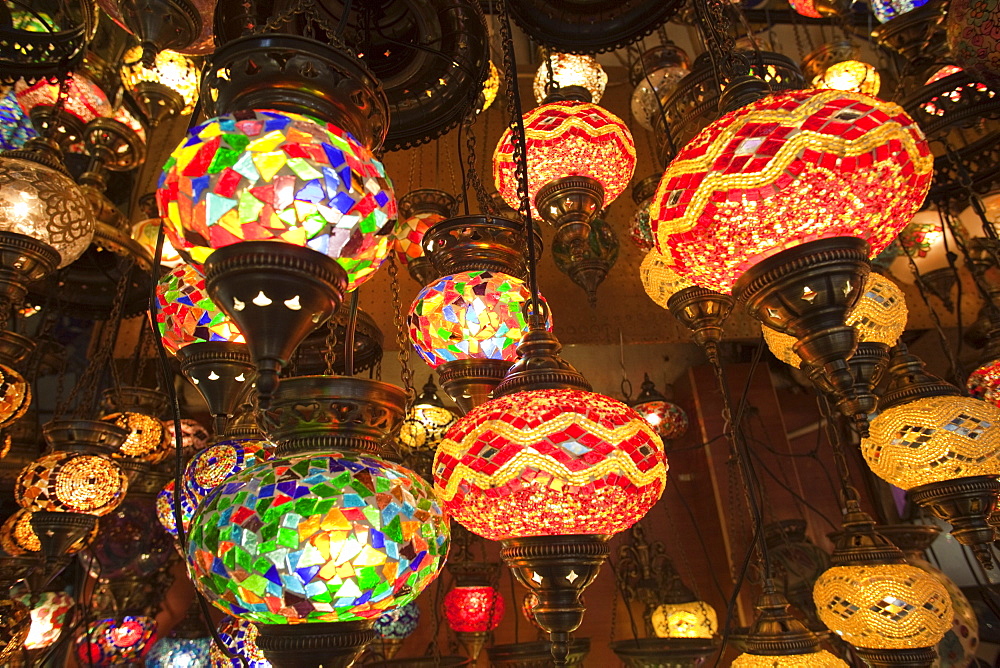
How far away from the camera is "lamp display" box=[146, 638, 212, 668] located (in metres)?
1.95

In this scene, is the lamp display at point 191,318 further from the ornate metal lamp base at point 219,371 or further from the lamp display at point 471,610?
the lamp display at point 471,610

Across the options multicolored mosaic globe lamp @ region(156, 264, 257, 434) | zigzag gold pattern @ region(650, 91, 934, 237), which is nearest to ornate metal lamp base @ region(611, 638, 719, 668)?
multicolored mosaic globe lamp @ region(156, 264, 257, 434)

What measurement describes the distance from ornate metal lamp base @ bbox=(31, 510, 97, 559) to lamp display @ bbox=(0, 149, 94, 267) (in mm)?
656

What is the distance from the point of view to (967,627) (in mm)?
1390

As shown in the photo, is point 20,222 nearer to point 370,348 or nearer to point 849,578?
point 370,348

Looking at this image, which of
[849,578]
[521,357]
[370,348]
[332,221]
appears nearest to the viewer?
[332,221]

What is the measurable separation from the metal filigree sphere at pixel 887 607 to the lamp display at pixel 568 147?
88cm

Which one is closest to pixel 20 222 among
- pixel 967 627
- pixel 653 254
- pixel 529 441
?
pixel 529 441

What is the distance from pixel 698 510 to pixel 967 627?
1.65 meters

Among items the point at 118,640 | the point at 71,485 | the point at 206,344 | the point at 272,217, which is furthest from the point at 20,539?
the point at 272,217

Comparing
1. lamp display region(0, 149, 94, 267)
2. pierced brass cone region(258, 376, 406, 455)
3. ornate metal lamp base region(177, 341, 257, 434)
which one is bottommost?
pierced brass cone region(258, 376, 406, 455)

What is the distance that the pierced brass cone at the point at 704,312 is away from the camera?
126 cm

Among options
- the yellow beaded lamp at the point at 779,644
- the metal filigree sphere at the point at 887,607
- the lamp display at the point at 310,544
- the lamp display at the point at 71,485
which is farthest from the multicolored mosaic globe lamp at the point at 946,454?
the lamp display at the point at 71,485

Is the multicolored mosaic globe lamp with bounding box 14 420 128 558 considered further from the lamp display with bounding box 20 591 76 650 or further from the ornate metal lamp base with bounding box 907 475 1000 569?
the ornate metal lamp base with bounding box 907 475 1000 569
